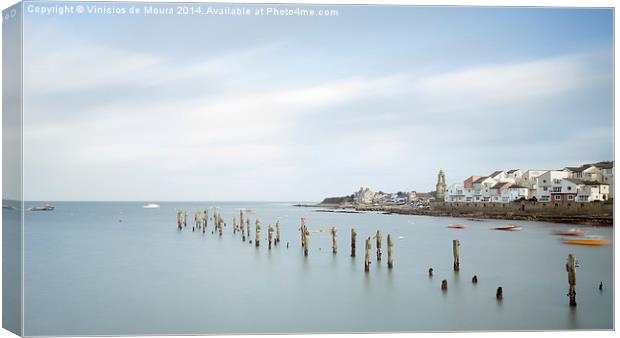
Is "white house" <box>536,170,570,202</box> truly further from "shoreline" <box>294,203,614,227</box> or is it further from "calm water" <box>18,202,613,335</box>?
"calm water" <box>18,202,613,335</box>

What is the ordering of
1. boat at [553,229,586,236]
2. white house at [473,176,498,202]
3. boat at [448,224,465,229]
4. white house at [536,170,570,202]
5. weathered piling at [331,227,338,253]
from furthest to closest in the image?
weathered piling at [331,227,338,253], boat at [448,224,465,229], white house at [473,176,498,202], white house at [536,170,570,202], boat at [553,229,586,236]

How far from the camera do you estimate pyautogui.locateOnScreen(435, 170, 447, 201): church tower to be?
7070 mm

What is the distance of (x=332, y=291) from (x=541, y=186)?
273 centimetres

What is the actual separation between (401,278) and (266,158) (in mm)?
2847

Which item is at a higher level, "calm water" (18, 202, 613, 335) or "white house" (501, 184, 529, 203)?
"white house" (501, 184, 529, 203)

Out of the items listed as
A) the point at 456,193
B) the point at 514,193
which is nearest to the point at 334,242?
the point at 456,193

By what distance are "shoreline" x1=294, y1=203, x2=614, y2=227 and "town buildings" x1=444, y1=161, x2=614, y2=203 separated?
0.73 feet

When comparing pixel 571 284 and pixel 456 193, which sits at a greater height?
pixel 456 193

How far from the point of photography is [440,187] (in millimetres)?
7332

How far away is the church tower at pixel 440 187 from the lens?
23.2 feet

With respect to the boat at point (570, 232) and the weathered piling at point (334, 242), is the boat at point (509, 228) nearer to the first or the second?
the boat at point (570, 232)

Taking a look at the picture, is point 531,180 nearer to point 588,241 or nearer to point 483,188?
point 483,188

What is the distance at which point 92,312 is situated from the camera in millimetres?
6422

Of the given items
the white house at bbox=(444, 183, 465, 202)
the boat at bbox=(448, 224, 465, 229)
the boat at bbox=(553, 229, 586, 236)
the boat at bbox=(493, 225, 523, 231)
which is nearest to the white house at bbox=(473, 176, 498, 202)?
the white house at bbox=(444, 183, 465, 202)
